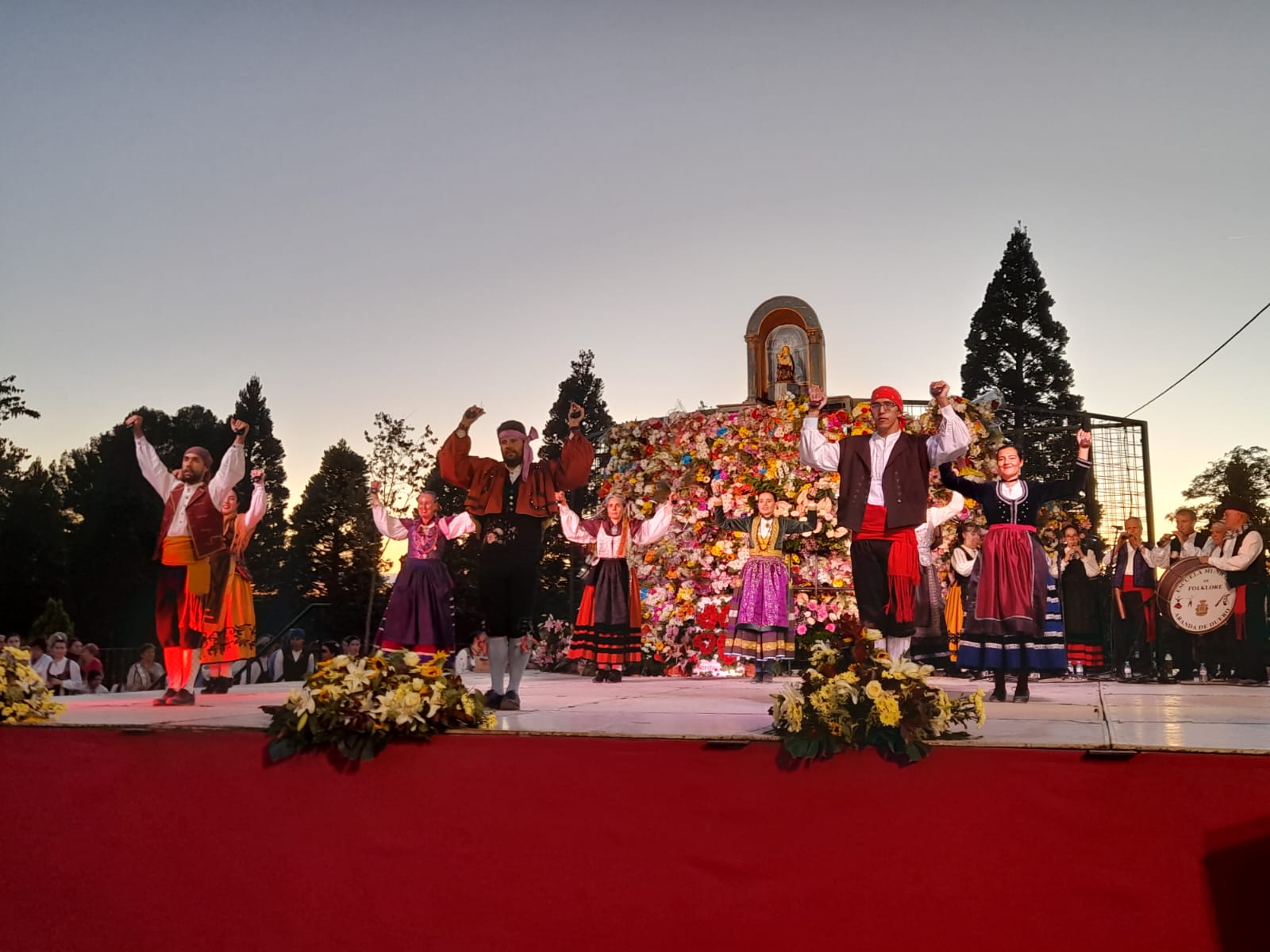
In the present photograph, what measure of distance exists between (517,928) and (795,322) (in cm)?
823

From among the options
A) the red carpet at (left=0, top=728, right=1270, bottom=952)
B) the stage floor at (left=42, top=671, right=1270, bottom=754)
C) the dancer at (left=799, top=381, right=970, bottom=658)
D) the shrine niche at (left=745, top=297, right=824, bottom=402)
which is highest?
the shrine niche at (left=745, top=297, right=824, bottom=402)

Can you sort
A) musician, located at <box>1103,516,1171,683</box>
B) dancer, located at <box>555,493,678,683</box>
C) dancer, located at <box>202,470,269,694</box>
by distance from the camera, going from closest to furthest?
dancer, located at <box>202,470,269,694</box> → dancer, located at <box>555,493,678,683</box> → musician, located at <box>1103,516,1171,683</box>

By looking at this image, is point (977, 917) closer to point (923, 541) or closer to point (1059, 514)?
point (923, 541)

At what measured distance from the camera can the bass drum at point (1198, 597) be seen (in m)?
8.08

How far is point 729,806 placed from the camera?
147 inches

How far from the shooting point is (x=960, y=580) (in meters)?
9.86

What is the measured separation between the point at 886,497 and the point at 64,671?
6046 mm

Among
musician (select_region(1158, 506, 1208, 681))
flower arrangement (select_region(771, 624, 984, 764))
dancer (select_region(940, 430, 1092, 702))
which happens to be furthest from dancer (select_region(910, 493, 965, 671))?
flower arrangement (select_region(771, 624, 984, 764))

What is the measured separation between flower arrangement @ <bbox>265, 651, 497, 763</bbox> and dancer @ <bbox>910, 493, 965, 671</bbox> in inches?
158

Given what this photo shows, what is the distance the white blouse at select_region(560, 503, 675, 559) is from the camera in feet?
26.2

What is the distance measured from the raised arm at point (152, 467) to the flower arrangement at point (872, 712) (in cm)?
427

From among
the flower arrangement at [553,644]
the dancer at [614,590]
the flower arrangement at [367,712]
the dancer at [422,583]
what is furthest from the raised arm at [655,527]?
the flower arrangement at [367,712]

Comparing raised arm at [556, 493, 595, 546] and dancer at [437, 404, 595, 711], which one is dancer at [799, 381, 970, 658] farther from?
raised arm at [556, 493, 595, 546]

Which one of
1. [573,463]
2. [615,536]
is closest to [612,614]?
[615,536]
